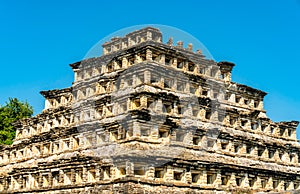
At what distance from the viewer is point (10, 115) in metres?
65.9

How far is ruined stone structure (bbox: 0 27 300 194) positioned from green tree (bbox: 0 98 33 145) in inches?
451

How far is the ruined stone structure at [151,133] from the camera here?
36312 millimetres

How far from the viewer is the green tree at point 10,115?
62.7m

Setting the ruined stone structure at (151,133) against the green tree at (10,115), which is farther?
the green tree at (10,115)

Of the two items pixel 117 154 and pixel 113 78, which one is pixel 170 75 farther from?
pixel 117 154

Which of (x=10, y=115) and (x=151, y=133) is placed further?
(x=10, y=115)

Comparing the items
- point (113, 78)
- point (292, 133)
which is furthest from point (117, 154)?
point (292, 133)

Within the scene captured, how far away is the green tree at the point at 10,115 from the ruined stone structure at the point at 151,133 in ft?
37.6

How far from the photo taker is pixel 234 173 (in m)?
40.9

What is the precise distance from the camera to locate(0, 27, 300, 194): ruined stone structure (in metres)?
36.3

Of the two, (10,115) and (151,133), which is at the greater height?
(10,115)

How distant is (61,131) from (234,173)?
17.7 m

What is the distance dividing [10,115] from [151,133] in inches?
1423

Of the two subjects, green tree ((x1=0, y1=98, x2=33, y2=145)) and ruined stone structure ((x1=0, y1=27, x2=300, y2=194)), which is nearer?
ruined stone structure ((x1=0, y1=27, x2=300, y2=194))
